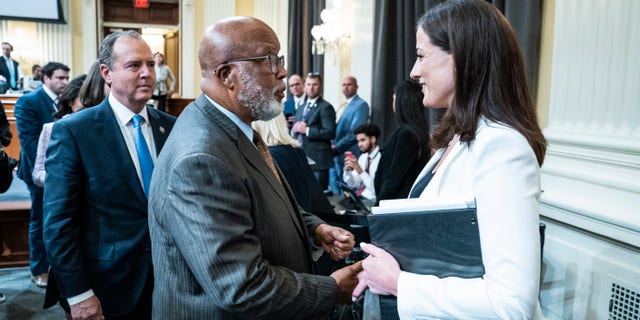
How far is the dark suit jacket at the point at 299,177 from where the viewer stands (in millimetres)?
2887

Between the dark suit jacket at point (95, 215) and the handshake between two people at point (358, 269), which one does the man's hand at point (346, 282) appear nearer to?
the handshake between two people at point (358, 269)

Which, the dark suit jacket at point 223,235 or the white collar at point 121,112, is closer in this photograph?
the dark suit jacket at point 223,235

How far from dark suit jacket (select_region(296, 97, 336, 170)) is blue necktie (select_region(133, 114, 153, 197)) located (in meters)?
3.97

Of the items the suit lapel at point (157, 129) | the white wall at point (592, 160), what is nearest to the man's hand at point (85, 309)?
the suit lapel at point (157, 129)

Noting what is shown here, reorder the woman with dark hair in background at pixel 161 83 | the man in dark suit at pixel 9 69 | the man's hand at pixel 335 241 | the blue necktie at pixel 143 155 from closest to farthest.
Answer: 1. the man's hand at pixel 335 241
2. the blue necktie at pixel 143 155
3. the man in dark suit at pixel 9 69
4. the woman with dark hair in background at pixel 161 83

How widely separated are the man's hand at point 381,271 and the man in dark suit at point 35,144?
10.8 feet

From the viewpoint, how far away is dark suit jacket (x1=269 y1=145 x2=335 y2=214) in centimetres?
289

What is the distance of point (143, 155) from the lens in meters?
1.99

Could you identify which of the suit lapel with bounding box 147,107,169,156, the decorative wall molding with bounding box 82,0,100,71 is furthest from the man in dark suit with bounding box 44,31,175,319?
the decorative wall molding with bounding box 82,0,100,71

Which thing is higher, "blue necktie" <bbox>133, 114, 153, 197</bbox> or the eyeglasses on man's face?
the eyeglasses on man's face

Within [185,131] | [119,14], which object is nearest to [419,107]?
[185,131]

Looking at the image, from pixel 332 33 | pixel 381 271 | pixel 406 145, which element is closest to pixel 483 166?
pixel 381 271

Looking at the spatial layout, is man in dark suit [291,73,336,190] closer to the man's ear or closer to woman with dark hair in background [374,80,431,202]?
woman with dark hair in background [374,80,431,202]

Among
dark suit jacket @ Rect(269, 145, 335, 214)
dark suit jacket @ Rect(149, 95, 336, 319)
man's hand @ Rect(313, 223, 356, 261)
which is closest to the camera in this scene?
dark suit jacket @ Rect(149, 95, 336, 319)
